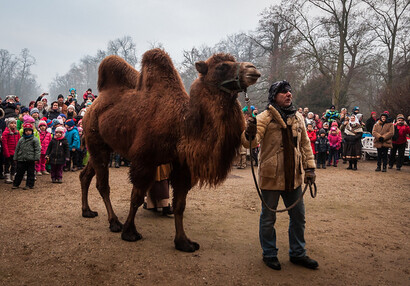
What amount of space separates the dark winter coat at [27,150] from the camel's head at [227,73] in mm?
5742

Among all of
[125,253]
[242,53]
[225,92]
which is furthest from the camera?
[242,53]

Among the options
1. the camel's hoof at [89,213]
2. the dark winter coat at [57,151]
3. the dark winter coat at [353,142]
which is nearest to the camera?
the camel's hoof at [89,213]

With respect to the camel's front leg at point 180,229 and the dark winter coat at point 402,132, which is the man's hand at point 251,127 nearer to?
the camel's front leg at point 180,229

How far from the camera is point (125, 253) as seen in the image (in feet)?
12.6

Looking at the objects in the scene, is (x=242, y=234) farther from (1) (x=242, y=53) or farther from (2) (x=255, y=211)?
(1) (x=242, y=53)

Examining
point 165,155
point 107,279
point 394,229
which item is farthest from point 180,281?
point 394,229

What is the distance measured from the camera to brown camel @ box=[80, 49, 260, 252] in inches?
137

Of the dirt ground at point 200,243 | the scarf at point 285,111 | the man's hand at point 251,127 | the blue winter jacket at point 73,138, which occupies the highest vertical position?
the scarf at point 285,111

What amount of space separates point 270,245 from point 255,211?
2401mm

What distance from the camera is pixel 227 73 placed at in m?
3.48

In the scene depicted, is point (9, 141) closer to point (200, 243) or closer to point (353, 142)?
point (200, 243)

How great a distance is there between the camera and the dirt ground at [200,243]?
3303 mm

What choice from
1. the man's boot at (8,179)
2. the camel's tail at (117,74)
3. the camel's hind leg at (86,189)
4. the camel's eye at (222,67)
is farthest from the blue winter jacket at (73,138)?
the camel's eye at (222,67)

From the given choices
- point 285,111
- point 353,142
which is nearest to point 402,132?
point 353,142
